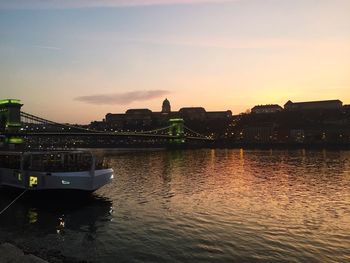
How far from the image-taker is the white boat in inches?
1118

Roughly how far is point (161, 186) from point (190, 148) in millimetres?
117277

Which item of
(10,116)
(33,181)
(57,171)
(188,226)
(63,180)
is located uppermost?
(10,116)

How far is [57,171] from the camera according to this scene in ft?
94.0

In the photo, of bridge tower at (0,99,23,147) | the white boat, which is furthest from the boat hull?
bridge tower at (0,99,23,147)

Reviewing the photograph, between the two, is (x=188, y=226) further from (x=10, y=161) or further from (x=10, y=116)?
(x=10, y=116)

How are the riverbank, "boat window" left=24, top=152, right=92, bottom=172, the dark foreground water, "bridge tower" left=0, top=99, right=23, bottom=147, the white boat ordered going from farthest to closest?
"bridge tower" left=0, top=99, right=23, bottom=147
"boat window" left=24, top=152, right=92, bottom=172
the white boat
the dark foreground water
the riverbank

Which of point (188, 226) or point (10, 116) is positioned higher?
point (10, 116)

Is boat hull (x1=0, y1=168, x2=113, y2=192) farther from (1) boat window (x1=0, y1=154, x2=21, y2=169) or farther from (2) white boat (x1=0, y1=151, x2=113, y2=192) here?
(1) boat window (x1=0, y1=154, x2=21, y2=169)

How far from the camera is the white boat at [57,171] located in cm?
2841

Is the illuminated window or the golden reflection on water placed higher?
the illuminated window

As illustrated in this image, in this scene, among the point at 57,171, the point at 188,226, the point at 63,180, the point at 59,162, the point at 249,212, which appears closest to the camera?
the point at 188,226

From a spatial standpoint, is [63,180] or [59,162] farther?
[59,162]

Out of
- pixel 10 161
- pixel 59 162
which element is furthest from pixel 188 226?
pixel 10 161

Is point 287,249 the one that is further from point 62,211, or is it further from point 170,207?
point 62,211
